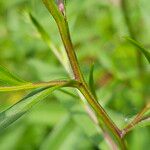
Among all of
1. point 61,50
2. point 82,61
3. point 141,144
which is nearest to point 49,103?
point 82,61

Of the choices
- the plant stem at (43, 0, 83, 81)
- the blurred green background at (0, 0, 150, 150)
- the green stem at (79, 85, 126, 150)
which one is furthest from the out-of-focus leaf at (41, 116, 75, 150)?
the plant stem at (43, 0, 83, 81)

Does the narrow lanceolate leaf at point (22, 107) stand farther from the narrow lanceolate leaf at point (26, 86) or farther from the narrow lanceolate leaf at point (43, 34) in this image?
the narrow lanceolate leaf at point (43, 34)

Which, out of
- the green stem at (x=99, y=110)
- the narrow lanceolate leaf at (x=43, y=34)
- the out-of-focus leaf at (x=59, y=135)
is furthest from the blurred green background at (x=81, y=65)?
the green stem at (x=99, y=110)

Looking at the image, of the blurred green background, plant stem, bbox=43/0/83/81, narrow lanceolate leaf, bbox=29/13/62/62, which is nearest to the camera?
plant stem, bbox=43/0/83/81

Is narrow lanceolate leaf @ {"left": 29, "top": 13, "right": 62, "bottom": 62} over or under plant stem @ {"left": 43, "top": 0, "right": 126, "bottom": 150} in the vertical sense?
over

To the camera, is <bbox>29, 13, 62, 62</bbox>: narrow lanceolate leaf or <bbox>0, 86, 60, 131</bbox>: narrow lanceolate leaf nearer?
<bbox>0, 86, 60, 131</bbox>: narrow lanceolate leaf

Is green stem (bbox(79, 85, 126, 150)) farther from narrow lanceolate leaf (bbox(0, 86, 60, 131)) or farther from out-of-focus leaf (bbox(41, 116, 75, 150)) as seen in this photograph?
out-of-focus leaf (bbox(41, 116, 75, 150))

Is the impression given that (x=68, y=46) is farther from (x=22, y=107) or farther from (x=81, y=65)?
(x=81, y=65)

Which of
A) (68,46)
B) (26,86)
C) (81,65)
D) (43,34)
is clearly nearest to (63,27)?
(68,46)
